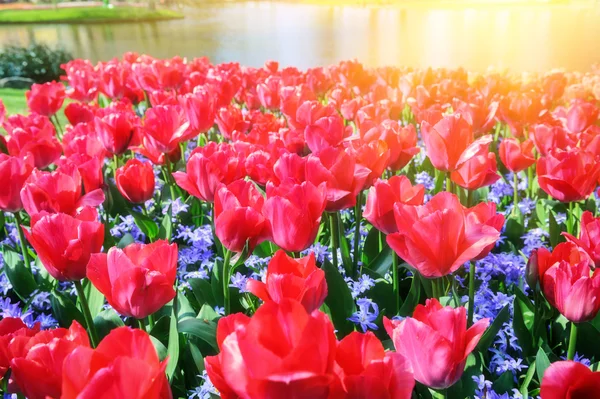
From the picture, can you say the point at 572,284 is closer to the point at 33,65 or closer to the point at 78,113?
the point at 78,113

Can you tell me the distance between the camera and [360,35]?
3194cm

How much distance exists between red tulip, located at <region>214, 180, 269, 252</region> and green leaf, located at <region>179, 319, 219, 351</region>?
0.71ft

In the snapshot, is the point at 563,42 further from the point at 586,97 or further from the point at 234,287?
the point at 234,287

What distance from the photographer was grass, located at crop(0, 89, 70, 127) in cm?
A: 794

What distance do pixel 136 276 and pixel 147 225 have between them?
110 cm

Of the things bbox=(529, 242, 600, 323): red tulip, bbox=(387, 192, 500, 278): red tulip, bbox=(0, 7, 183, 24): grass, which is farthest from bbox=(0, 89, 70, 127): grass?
bbox=(0, 7, 183, 24): grass

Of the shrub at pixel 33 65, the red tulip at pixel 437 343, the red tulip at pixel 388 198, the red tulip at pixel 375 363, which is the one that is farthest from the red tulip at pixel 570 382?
the shrub at pixel 33 65

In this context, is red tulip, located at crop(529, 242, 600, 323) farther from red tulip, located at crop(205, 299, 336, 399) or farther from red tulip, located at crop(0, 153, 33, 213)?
red tulip, located at crop(0, 153, 33, 213)

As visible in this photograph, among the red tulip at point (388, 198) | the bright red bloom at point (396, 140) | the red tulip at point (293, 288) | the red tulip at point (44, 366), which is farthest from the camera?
the bright red bloom at point (396, 140)

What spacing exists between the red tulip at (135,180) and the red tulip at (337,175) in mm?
791

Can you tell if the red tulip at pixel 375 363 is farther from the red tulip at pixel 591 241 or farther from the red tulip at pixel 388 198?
the red tulip at pixel 591 241

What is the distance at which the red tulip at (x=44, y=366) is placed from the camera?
94 cm

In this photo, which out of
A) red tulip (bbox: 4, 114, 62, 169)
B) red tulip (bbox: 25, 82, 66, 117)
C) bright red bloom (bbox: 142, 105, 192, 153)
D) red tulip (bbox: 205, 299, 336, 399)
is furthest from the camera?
red tulip (bbox: 25, 82, 66, 117)

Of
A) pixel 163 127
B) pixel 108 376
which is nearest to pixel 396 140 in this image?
pixel 163 127
